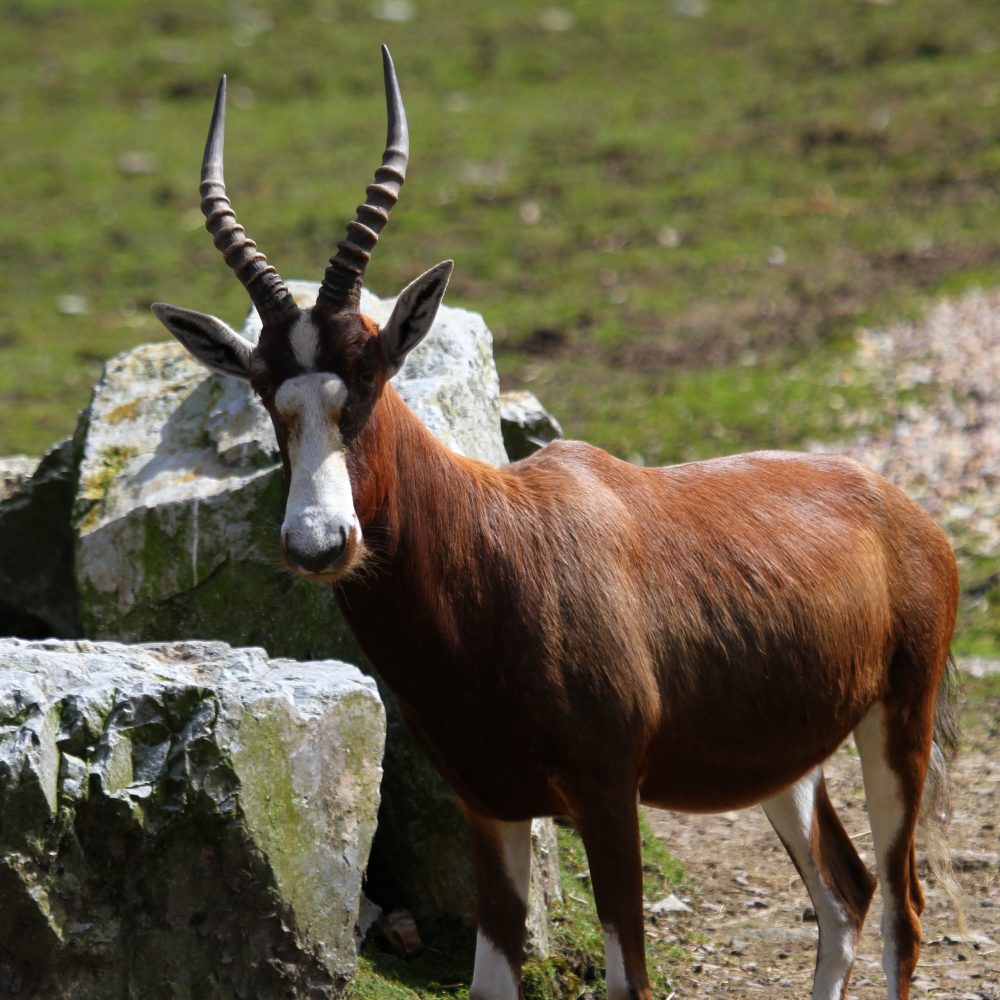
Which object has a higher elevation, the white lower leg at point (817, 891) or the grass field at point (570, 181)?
the grass field at point (570, 181)

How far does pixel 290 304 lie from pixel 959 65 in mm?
15533

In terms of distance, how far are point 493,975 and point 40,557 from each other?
316cm

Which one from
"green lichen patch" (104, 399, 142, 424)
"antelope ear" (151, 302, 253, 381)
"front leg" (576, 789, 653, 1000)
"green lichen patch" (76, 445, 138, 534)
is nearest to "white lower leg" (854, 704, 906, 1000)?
"front leg" (576, 789, 653, 1000)

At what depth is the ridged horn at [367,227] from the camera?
203 inches

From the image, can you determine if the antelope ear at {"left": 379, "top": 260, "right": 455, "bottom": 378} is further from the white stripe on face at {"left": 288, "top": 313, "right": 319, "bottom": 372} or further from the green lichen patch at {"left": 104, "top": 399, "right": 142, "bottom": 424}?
the green lichen patch at {"left": 104, "top": 399, "right": 142, "bottom": 424}

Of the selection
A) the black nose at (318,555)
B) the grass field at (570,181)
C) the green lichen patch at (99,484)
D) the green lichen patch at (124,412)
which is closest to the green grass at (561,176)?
the grass field at (570,181)

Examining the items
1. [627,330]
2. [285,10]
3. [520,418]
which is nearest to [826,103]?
[627,330]

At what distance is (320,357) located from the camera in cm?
509

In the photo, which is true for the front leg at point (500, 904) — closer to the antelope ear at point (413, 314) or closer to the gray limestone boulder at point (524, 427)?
the antelope ear at point (413, 314)

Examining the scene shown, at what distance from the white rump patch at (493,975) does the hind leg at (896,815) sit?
139cm

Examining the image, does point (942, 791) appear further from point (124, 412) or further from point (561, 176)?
point (561, 176)

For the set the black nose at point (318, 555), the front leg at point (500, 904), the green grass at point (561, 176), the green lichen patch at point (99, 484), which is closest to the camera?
the black nose at point (318, 555)

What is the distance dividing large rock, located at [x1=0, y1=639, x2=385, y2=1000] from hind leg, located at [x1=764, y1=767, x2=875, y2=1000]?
1.84 meters

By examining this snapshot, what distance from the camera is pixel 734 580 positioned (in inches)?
224
